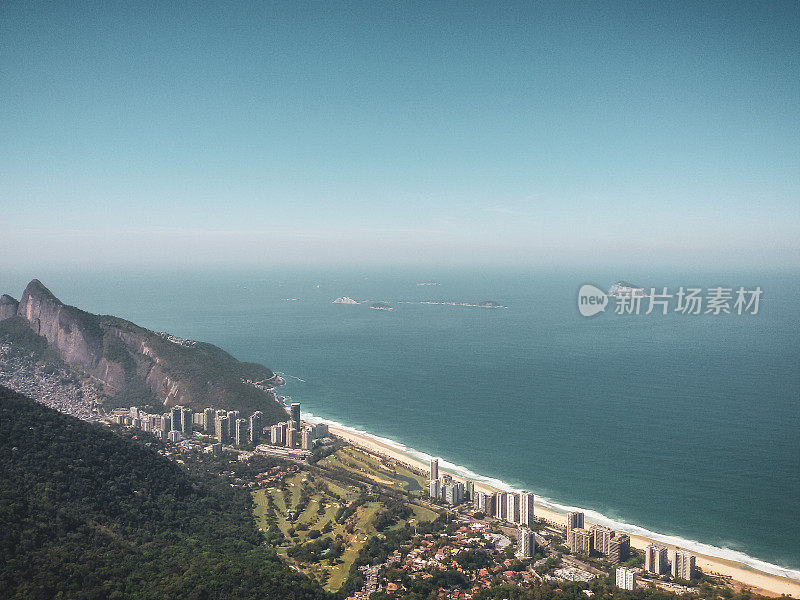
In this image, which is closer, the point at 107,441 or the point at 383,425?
the point at 107,441

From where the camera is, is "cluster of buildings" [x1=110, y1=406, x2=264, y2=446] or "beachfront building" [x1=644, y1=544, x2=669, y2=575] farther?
"cluster of buildings" [x1=110, y1=406, x2=264, y2=446]

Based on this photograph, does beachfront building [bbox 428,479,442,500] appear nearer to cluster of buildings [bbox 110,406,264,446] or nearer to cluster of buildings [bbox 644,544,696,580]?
cluster of buildings [bbox 644,544,696,580]

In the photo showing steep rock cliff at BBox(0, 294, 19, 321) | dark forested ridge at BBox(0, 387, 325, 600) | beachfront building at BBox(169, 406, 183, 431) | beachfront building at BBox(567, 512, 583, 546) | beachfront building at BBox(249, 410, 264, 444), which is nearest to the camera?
dark forested ridge at BBox(0, 387, 325, 600)

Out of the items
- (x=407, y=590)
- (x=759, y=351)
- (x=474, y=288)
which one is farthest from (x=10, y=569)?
(x=474, y=288)

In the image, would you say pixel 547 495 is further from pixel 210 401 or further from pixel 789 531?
pixel 210 401

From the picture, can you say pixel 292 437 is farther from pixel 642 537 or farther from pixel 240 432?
pixel 642 537

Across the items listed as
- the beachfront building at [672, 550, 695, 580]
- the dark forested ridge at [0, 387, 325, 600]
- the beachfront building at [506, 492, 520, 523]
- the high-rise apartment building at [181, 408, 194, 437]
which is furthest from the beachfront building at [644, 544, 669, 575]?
the high-rise apartment building at [181, 408, 194, 437]
